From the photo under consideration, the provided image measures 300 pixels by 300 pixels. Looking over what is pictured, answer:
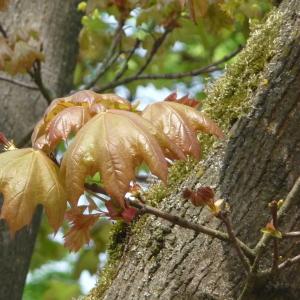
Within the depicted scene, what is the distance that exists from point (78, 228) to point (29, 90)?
1.23m

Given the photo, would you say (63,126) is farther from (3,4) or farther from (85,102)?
(3,4)

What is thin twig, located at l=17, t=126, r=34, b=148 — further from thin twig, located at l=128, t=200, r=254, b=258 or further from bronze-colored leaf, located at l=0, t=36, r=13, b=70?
thin twig, located at l=128, t=200, r=254, b=258

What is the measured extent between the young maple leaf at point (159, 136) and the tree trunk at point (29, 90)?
3.89 ft

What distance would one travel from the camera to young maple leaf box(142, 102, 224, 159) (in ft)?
3.92

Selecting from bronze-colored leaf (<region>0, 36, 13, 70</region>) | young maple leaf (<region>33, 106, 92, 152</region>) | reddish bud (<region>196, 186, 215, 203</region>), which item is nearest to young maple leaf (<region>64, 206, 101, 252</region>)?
young maple leaf (<region>33, 106, 92, 152</region>)

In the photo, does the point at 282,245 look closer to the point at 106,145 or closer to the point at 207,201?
the point at 207,201

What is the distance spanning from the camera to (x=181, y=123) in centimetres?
122

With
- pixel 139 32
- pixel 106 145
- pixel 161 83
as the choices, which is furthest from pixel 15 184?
pixel 161 83

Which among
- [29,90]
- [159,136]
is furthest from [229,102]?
[29,90]

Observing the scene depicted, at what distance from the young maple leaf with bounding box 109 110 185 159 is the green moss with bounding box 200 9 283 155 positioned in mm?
224

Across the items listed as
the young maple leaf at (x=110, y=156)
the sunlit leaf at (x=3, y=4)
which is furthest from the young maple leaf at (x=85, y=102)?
the sunlit leaf at (x=3, y=4)

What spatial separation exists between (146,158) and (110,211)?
0.59 feet

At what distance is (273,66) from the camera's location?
1.35 m

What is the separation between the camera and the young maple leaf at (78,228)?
1.35 meters
